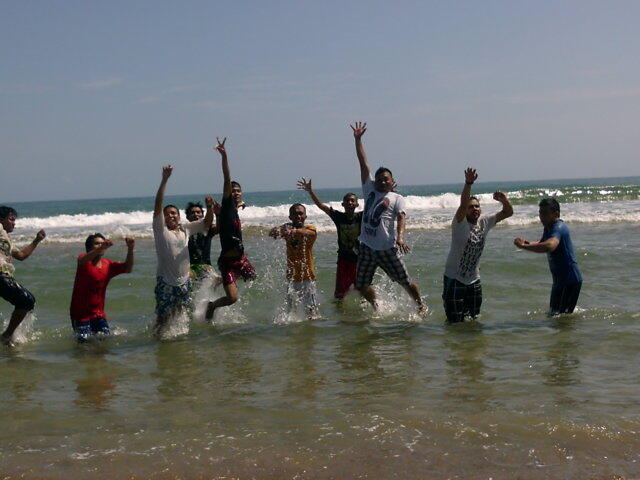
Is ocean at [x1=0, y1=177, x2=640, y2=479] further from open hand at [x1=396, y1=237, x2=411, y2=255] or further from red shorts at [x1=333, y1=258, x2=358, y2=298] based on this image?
open hand at [x1=396, y1=237, x2=411, y2=255]

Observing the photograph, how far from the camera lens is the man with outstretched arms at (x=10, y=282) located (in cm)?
739

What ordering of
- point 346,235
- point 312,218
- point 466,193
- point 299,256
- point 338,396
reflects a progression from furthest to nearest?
point 312,218 → point 346,235 → point 299,256 → point 466,193 → point 338,396

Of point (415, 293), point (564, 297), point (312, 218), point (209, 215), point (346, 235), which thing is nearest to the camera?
point (564, 297)

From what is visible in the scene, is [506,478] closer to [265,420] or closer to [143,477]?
[265,420]

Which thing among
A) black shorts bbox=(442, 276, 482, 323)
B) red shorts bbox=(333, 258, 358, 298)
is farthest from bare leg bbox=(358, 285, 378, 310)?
black shorts bbox=(442, 276, 482, 323)

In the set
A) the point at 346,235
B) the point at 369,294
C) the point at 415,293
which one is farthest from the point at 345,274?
the point at 415,293

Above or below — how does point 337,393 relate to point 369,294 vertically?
below

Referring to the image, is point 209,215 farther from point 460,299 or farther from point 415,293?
point 460,299

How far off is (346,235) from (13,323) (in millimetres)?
4238

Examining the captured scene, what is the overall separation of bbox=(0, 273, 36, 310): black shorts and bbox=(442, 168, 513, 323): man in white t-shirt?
15.1 ft

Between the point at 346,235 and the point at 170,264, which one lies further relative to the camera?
the point at 346,235

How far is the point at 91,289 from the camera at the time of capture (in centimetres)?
725

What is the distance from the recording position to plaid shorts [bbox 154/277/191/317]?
299 inches

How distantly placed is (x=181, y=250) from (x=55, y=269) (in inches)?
299
